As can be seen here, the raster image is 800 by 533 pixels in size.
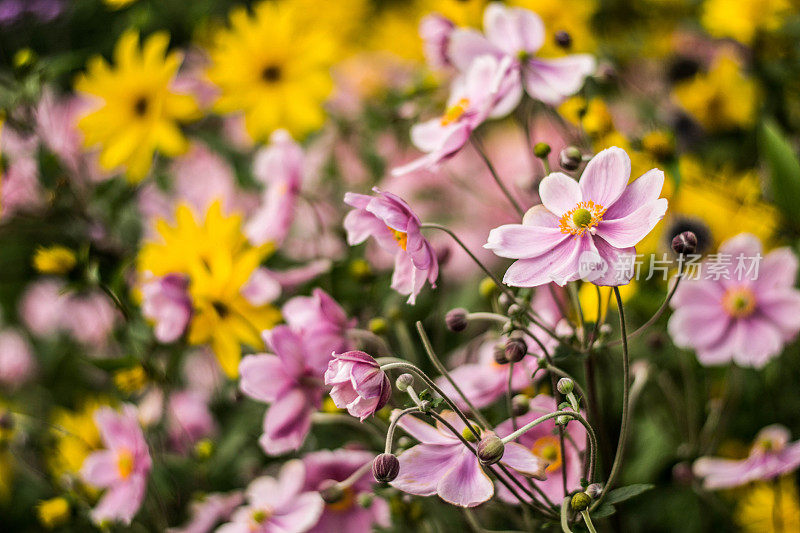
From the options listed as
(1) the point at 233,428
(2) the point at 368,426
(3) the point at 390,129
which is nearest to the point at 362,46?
(3) the point at 390,129

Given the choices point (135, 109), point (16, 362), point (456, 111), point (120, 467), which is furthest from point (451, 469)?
point (16, 362)

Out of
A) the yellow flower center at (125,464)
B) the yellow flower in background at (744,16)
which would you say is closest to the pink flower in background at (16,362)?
the yellow flower center at (125,464)

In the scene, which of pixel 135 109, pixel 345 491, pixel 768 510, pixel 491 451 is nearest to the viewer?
pixel 491 451

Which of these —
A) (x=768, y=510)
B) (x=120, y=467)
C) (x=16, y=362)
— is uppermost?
(x=120, y=467)

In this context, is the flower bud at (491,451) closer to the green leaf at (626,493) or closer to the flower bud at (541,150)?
the green leaf at (626,493)

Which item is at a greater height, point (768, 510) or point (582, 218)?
point (582, 218)

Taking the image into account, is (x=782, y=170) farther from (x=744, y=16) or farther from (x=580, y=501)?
(x=580, y=501)

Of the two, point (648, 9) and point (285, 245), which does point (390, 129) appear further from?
point (648, 9)
